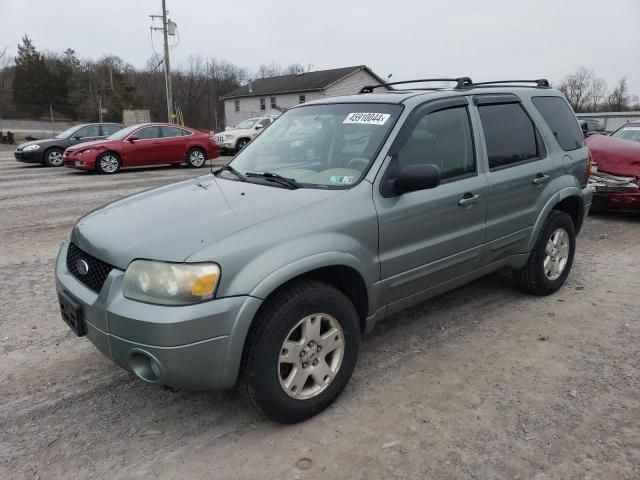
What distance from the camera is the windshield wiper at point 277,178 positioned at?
3.21 meters

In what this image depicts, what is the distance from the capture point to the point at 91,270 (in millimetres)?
Result: 2801

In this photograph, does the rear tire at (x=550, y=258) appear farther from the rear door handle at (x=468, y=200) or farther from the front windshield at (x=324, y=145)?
the front windshield at (x=324, y=145)

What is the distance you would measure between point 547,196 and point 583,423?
2.12 metres

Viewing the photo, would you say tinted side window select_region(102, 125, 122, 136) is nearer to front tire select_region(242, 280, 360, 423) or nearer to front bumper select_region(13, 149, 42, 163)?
front bumper select_region(13, 149, 42, 163)

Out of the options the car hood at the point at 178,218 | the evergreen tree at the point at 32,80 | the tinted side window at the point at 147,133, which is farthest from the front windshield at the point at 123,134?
the evergreen tree at the point at 32,80

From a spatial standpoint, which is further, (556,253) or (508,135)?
(556,253)

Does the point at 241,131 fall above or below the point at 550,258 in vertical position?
above

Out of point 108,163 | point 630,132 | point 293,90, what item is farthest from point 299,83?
point 630,132

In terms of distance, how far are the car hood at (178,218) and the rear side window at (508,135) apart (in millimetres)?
1594

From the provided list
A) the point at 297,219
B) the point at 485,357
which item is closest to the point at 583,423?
the point at 485,357

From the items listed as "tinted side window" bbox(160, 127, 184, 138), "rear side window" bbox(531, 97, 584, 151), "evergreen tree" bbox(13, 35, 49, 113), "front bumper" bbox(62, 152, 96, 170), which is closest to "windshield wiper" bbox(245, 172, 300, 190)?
"rear side window" bbox(531, 97, 584, 151)

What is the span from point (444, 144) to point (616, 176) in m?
5.53

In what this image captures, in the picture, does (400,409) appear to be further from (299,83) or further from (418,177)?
(299,83)

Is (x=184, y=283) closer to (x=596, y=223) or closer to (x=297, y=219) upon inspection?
(x=297, y=219)
